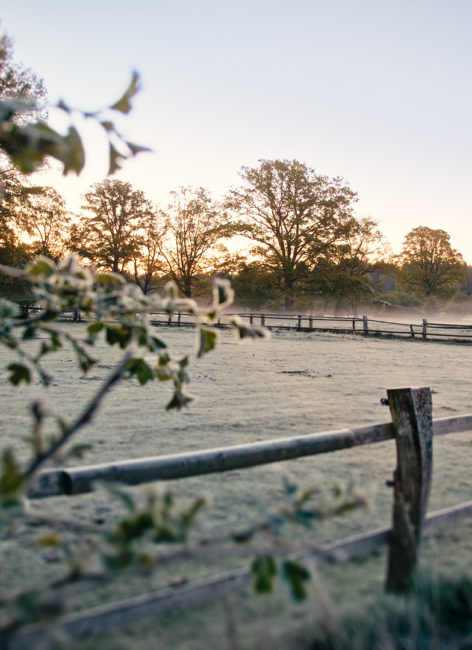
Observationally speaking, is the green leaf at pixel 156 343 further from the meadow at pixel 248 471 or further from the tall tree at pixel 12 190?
the tall tree at pixel 12 190

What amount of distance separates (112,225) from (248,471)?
4383 cm

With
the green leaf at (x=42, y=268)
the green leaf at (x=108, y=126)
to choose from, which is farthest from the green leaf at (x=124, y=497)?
the green leaf at (x=108, y=126)

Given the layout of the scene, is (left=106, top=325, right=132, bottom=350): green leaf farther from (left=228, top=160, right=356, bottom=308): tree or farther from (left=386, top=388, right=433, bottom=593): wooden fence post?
(left=228, top=160, right=356, bottom=308): tree

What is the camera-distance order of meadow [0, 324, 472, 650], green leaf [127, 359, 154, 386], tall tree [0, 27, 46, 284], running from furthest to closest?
tall tree [0, 27, 46, 284] → meadow [0, 324, 472, 650] → green leaf [127, 359, 154, 386]

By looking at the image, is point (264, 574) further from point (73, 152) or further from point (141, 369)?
point (73, 152)

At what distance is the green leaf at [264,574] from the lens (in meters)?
1.16

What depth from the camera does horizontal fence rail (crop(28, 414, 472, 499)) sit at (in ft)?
7.15

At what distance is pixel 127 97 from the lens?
1.34 m

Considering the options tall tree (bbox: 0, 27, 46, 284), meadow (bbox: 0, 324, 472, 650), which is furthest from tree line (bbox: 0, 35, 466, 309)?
meadow (bbox: 0, 324, 472, 650)

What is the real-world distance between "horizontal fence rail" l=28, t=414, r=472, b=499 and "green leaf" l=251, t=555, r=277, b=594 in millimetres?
1043

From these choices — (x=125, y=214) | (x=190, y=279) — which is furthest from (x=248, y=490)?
(x=125, y=214)

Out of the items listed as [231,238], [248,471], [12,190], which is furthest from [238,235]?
[248,471]

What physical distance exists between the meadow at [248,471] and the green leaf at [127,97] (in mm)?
1047

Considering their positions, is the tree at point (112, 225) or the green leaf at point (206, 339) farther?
the tree at point (112, 225)
